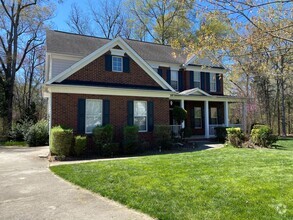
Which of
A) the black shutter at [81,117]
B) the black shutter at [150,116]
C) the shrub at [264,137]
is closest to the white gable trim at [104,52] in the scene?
the black shutter at [81,117]

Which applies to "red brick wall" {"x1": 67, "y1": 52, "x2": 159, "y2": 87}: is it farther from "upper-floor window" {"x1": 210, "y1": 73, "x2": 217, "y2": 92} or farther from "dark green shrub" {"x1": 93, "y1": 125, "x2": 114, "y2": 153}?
"upper-floor window" {"x1": 210, "y1": 73, "x2": 217, "y2": 92}

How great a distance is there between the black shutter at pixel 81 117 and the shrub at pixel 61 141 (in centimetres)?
164

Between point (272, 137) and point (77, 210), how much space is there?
1292cm

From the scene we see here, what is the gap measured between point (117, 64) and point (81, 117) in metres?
3.95

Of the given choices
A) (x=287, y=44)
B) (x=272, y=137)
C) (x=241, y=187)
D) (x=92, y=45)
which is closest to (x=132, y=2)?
(x=92, y=45)

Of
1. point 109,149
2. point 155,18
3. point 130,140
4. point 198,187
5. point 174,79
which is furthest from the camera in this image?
point 155,18

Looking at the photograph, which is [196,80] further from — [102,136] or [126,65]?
[102,136]

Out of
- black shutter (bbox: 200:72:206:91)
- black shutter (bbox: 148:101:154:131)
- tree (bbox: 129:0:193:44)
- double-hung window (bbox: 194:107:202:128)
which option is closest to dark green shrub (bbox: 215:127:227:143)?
double-hung window (bbox: 194:107:202:128)

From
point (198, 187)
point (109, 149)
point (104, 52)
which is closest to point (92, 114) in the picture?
point (109, 149)

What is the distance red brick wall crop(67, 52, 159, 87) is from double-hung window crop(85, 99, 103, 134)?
1309mm

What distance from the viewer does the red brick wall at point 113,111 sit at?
12734 mm

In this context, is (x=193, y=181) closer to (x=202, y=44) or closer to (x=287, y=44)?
(x=202, y=44)

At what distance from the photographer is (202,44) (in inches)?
236

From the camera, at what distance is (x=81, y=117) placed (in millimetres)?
13234
